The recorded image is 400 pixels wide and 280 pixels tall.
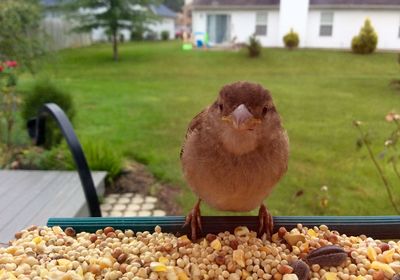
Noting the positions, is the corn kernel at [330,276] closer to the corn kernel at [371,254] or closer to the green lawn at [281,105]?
the corn kernel at [371,254]

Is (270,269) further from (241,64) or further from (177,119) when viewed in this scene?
(241,64)

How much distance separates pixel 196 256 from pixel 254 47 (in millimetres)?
18743

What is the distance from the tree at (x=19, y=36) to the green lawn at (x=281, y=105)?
0.94 m

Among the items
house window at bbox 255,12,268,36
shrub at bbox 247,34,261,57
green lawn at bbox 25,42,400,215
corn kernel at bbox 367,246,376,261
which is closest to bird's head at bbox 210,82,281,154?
corn kernel at bbox 367,246,376,261

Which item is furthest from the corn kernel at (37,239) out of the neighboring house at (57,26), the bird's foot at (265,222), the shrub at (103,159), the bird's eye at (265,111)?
the neighboring house at (57,26)

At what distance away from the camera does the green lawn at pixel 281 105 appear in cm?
537

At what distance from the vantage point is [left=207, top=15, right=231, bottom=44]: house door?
23.3 m

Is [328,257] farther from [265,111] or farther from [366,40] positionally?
[366,40]

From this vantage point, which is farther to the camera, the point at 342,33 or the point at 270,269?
the point at 342,33

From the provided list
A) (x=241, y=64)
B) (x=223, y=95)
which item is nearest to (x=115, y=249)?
(x=223, y=95)

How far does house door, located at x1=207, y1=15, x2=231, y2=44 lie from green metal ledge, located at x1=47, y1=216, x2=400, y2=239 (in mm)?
22256

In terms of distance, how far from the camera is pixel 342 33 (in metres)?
20.9

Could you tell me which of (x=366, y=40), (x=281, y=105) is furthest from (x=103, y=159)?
(x=366, y=40)

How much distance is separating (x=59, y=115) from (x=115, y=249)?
1.80 metres
